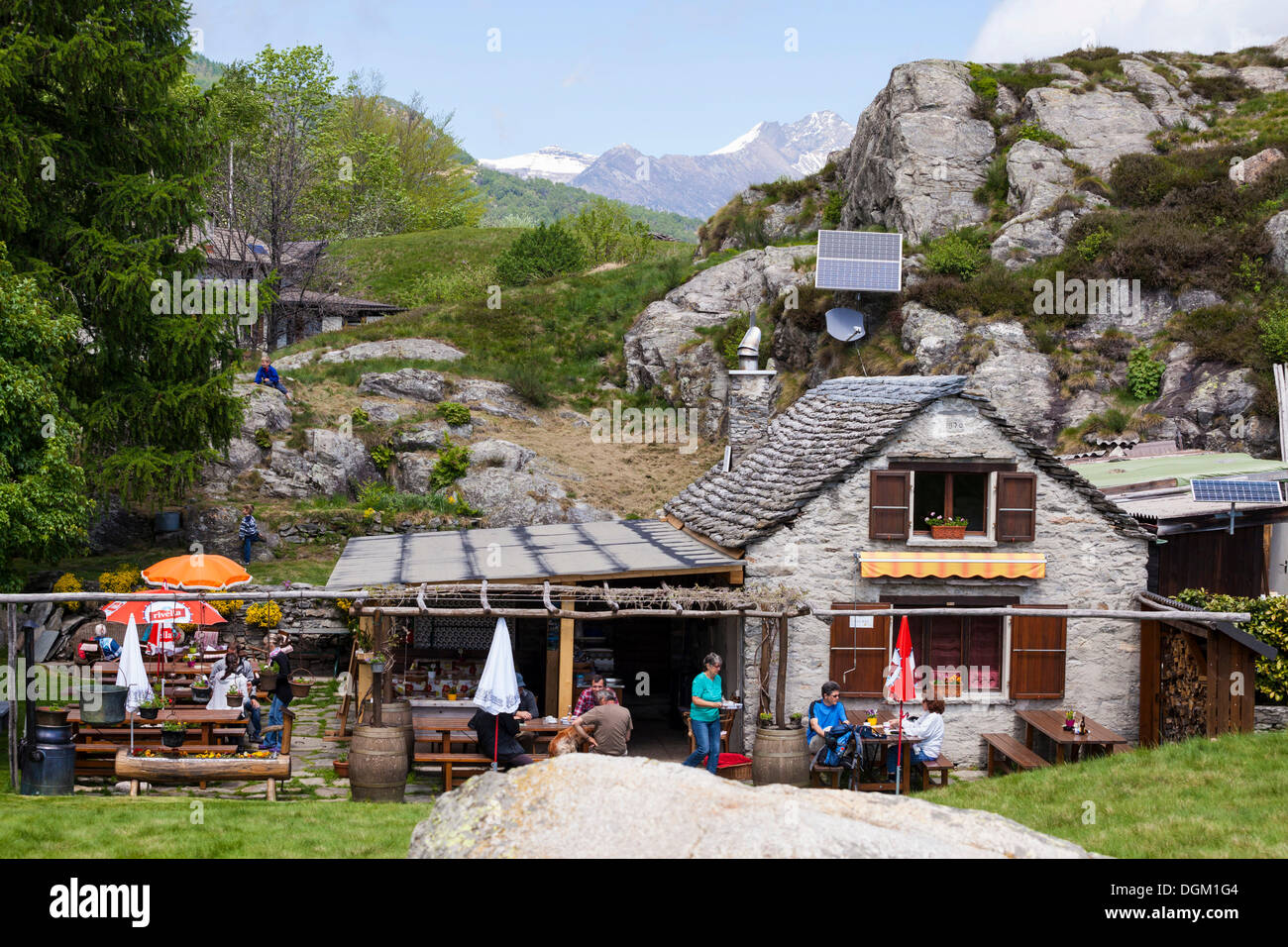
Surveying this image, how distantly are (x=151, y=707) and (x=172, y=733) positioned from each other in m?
0.45

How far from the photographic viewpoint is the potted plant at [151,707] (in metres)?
14.0

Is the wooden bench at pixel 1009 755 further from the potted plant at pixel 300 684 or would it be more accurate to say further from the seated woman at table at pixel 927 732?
the potted plant at pixel 300 684

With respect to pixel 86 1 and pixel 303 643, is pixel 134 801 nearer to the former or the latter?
pixel 303 643

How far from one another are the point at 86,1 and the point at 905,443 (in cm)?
1989

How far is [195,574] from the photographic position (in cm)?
1766

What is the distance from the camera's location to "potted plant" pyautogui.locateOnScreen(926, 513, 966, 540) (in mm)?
16103

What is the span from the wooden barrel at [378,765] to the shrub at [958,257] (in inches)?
1068

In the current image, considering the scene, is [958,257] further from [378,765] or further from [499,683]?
[378,765]

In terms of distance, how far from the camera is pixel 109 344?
77.7 feet

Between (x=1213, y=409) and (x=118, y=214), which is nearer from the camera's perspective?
(x=118, y=214)

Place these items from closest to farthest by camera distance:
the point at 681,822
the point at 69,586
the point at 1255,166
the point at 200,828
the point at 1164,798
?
the point at 681,822 → the point at 200,828 → the point at 1164,798 → the point at 69,586 → the point at 1255,166

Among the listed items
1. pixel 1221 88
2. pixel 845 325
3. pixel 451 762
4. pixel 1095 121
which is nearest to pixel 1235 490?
pixel 451 762

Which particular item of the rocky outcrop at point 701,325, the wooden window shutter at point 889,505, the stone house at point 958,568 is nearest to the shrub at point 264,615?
the stone house at point 958,568
